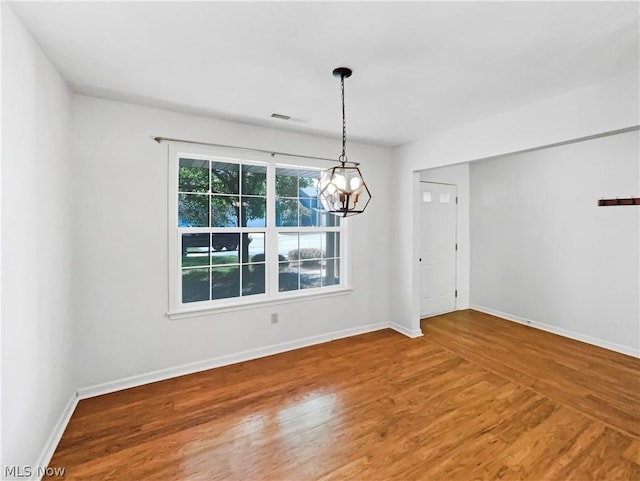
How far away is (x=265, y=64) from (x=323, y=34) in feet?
1.71

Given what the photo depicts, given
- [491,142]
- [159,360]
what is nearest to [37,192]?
[159,360]

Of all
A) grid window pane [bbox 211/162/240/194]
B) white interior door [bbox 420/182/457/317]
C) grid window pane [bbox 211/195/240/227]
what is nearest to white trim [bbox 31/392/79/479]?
grid window pane [bbox 211/195/240/227]

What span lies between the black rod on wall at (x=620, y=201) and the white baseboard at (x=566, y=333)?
64.5 inches

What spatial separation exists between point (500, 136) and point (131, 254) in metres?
3.64

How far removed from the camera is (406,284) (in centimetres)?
416

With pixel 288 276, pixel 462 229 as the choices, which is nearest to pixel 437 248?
Result: pixel 462 229

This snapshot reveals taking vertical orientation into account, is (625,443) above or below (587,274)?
below

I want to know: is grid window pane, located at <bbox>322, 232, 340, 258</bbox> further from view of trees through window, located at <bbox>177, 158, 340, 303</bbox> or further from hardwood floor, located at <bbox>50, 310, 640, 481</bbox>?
hardwood floor, located at <bbox>50, 310, 640, 481</bbox>

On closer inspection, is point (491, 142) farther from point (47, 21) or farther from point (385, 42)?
point (47, 21)

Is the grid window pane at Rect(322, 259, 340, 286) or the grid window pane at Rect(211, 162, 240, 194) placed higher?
the grid window pane at Rect(211, 162, 240, 194)

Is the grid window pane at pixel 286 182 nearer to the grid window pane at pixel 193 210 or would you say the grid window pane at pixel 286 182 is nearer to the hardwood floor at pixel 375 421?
the grid window pane at pixel 193 210

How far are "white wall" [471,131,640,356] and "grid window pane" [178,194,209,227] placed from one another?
4378 millimetres

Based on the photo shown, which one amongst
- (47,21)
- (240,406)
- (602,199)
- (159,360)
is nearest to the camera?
(47,21)

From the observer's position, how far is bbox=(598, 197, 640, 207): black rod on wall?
3.39 m
